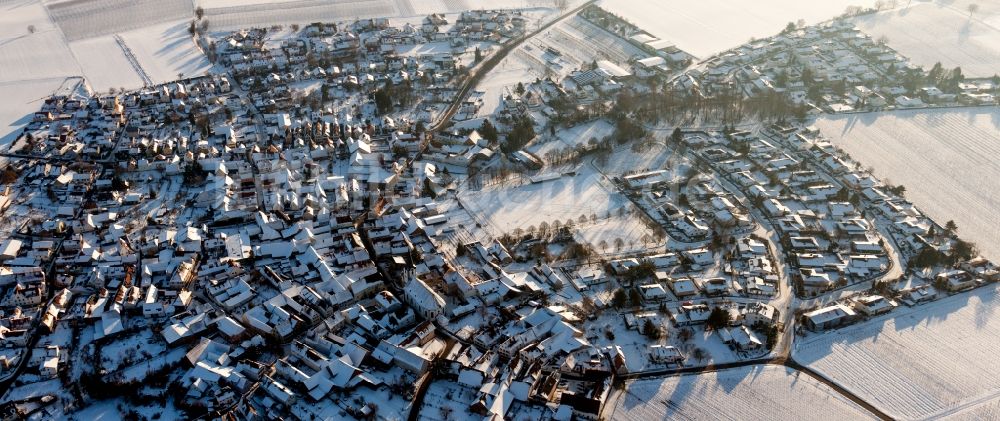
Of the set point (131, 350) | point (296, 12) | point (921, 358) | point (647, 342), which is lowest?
point (921, 358)

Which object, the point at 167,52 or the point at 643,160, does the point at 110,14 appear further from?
the point at 643,160

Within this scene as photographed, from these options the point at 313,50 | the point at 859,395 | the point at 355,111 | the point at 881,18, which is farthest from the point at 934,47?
the point at 313,50

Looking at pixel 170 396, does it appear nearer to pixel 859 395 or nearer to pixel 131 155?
pixel 131 155

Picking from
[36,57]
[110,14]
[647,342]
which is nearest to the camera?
[647,342]

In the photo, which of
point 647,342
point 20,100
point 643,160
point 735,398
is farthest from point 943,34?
point 20,100

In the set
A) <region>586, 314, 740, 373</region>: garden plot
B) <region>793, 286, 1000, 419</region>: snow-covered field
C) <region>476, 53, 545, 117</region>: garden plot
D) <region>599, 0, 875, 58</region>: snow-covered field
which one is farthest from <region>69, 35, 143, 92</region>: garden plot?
<region>793, 286, 1000, 419</region>: snow-covered field

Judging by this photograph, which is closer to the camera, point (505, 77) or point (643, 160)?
point (643, 160)

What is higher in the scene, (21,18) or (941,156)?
(21,18)
